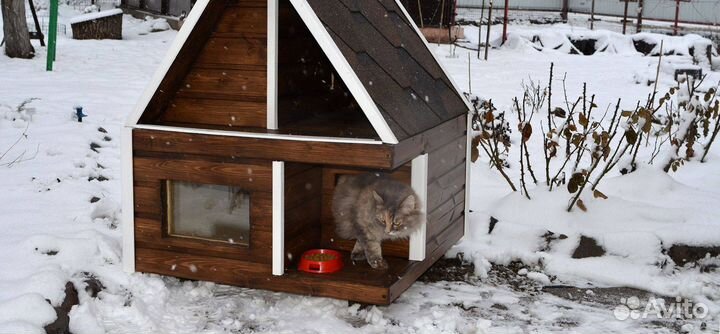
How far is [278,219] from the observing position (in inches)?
164

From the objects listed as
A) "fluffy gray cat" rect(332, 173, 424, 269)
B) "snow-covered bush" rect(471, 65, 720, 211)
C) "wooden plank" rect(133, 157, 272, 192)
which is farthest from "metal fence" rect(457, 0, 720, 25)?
"wooden plank" rect(133, 157, 272, 192)

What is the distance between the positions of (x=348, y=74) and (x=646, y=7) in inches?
912

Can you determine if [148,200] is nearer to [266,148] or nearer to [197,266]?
[197,266]

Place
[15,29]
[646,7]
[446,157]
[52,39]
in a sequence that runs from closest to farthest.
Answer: [446,157] < [52,39] < [15,29] < [646,7]

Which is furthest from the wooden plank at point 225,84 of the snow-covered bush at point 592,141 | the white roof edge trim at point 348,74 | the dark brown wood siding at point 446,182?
the snow-covered bush at point 592,141

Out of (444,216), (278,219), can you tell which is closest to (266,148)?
(278,219)

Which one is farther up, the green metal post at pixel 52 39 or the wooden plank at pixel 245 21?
the wooden plank at pixel 245 21

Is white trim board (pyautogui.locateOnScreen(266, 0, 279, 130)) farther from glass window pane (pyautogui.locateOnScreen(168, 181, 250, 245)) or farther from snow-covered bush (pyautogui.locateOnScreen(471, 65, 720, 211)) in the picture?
snow-covered bush (pyautogui.locateOnScreen(471, 65, 720, 211))

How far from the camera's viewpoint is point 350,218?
4.43 metres

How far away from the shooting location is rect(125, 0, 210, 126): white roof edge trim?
408 cm

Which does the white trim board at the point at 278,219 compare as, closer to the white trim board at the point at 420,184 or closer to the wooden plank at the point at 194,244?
the wooden plank at the point at 194,244

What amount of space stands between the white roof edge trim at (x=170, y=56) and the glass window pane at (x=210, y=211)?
1.40 feet

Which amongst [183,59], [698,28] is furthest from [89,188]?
[698,28]

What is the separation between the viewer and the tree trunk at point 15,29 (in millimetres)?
10070
